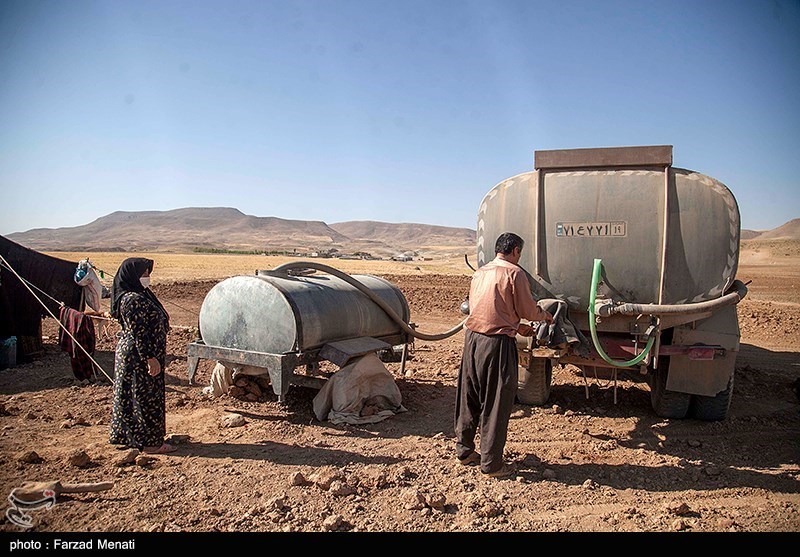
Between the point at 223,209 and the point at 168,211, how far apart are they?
1798 centimetres

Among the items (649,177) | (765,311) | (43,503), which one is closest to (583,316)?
(649,177)

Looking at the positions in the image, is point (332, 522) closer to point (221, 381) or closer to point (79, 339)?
point (221, 381)

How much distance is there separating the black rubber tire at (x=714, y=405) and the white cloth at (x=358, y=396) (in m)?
3.25

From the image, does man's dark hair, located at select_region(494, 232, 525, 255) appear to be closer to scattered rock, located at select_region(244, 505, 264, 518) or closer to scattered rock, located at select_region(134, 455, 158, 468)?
scattered rock, located at select_region(244, 505, 264, 518)

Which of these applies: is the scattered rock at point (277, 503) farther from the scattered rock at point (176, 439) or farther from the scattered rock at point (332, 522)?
the scattered rock at point (176, 439)

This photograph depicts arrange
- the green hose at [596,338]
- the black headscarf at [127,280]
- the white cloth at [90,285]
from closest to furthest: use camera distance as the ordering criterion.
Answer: the black headscarf at [127,280]
the green hose at [596,338]
the white cloth at [90,285]

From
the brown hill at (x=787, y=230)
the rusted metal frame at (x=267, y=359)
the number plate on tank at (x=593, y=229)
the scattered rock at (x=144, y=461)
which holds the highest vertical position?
the brown hill at (x=787, y=230)

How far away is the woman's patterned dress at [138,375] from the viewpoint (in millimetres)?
4914

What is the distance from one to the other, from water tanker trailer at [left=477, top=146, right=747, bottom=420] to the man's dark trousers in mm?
1292

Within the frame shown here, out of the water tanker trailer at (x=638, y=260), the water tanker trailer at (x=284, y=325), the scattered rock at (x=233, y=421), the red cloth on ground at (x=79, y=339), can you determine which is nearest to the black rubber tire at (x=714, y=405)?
the water tanker trailer at (x=638, y=260)

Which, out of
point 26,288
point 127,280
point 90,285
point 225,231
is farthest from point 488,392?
point 225,231

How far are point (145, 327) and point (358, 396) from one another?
2.27 metres
